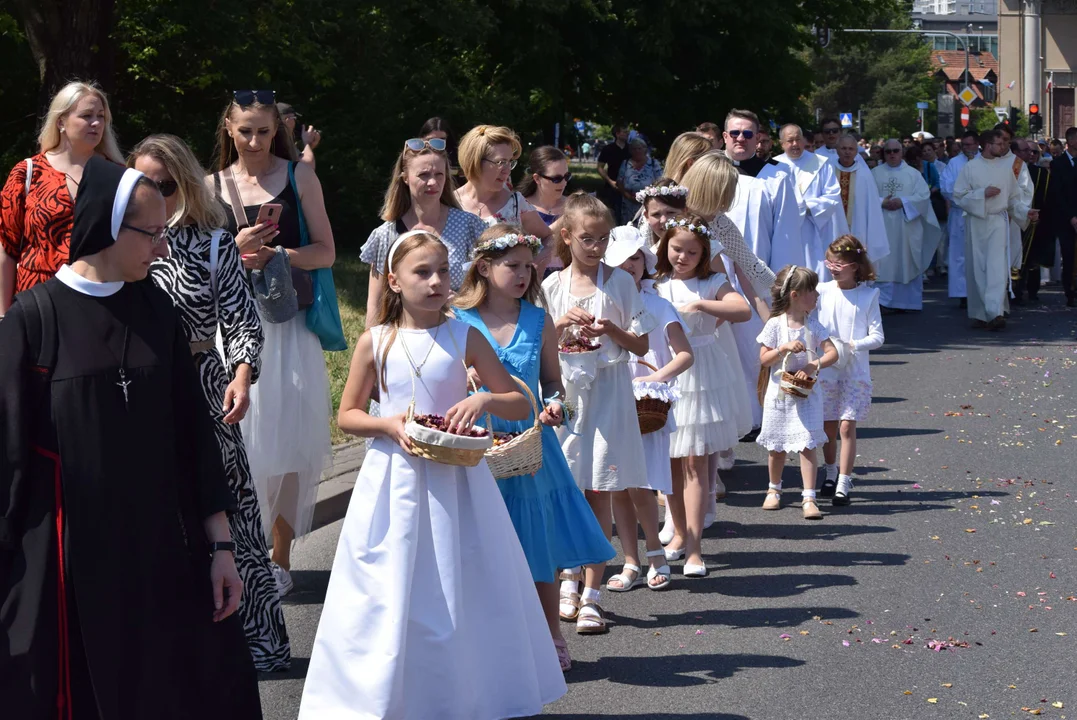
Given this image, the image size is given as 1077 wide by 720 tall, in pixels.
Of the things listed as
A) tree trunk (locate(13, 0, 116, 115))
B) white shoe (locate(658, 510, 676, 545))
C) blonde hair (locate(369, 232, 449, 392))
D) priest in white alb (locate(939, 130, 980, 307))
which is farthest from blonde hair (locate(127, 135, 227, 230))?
priest in white alb (locate(939, 130, 980, 307))

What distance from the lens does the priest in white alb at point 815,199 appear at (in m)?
12.4

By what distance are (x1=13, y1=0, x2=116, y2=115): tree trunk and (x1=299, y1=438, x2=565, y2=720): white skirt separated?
12.6m

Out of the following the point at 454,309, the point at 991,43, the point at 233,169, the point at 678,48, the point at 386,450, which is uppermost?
the point at 991,43

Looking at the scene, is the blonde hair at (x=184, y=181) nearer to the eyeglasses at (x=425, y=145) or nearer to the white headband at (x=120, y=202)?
the eyeglasses at (x=425, y=145)

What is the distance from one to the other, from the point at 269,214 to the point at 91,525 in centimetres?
Result: 305

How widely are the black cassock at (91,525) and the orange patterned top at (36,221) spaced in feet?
8.14

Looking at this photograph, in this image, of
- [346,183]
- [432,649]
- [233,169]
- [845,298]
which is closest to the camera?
[432,649]

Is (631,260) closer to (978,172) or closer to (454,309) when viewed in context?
(454,309)

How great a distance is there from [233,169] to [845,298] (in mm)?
4018

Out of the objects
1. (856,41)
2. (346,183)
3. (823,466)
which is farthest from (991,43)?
(823,466)

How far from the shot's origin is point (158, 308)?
12.6 ft

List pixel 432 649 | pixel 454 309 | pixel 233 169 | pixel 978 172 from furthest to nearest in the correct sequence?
pixel 978 172, pixel 233 169, pixel 454 309, pixel 432 649

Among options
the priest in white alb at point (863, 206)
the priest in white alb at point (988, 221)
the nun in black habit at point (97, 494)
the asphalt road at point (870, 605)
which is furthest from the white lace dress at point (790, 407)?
the priest in white alb at point (988, 221)

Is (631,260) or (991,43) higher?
(991,43)
